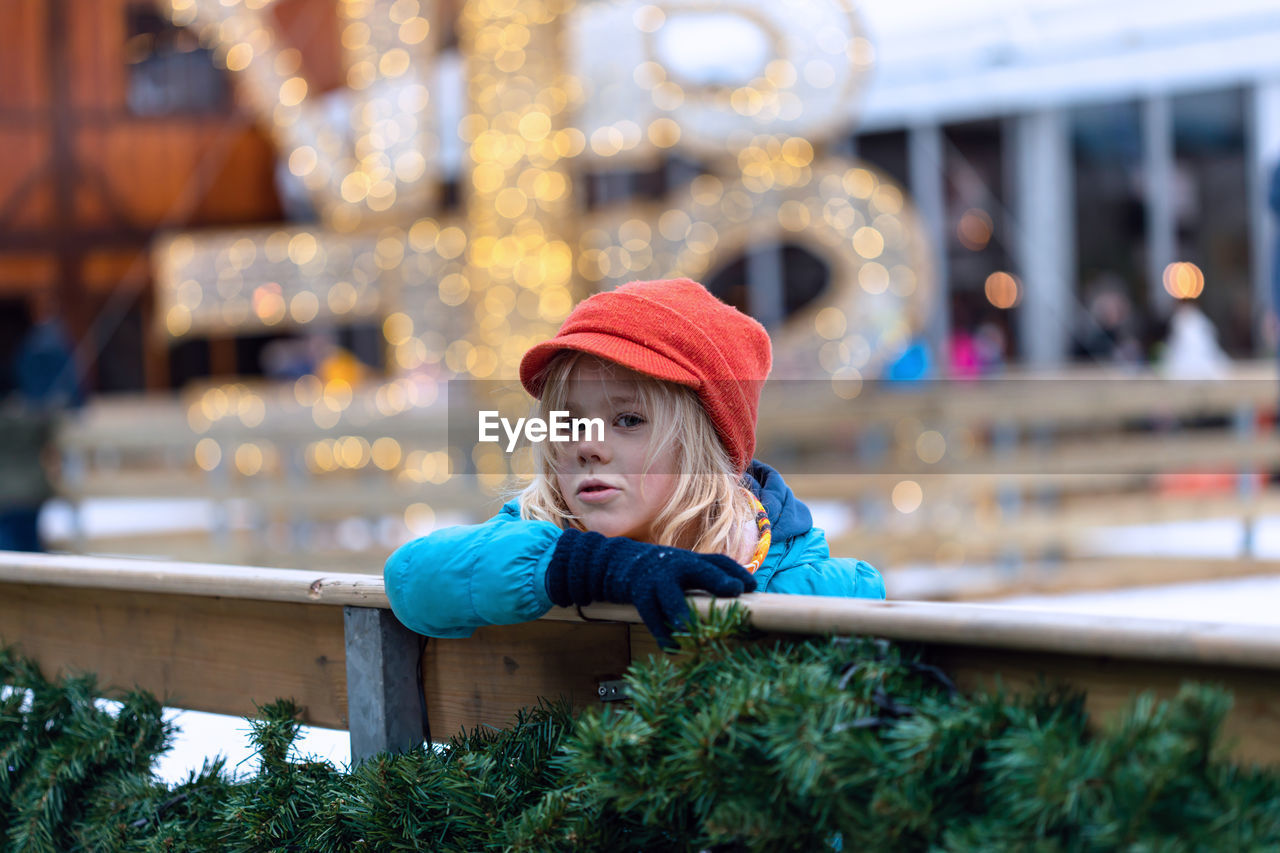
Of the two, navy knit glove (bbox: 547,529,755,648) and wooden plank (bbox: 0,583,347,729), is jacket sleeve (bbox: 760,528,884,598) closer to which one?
navy knit glove (bbox: 547,529,755,648)

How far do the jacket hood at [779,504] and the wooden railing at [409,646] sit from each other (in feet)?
1.05

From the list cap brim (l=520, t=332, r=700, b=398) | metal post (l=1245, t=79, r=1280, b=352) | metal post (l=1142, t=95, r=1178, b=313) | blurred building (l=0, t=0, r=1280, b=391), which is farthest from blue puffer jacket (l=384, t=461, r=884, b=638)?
metal post (l=1142, t=95, r=1178, b=313)

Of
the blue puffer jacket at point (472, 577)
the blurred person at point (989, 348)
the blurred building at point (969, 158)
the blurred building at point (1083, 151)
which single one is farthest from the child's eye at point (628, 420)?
the blurred building at point (1083, 151)

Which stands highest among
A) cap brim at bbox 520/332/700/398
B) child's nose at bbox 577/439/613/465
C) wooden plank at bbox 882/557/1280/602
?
cap brim at bbox 520/332/700/398

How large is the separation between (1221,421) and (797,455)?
15.9ft

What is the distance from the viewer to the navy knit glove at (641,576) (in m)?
1.43

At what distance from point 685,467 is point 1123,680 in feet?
2.20

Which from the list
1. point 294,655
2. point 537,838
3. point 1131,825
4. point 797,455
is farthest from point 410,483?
point 1131,825

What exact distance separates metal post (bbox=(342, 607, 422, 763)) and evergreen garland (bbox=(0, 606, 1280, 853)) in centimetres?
4

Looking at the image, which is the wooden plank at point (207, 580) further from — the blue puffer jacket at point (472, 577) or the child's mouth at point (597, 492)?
the child's mouth at point (597, 492)

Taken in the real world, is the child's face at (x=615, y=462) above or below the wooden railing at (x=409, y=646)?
above

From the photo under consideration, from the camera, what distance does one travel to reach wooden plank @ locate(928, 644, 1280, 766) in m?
1.16

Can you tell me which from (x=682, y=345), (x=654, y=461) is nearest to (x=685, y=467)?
(x=654, y=461)

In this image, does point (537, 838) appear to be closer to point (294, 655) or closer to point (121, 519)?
point (294, 655)
